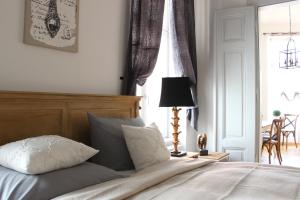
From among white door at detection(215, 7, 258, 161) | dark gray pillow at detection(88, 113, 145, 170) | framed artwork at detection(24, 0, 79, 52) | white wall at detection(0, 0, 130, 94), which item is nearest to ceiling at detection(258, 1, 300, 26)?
white door at detection(215, 7, 258, 161)

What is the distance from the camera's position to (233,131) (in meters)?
3.85

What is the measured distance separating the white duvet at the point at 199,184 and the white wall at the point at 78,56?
0.87 m

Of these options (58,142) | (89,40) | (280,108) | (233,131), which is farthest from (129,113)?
(280,108)

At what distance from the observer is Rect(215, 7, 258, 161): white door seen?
12.4 feet

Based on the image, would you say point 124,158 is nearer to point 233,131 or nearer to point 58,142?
point 58,142

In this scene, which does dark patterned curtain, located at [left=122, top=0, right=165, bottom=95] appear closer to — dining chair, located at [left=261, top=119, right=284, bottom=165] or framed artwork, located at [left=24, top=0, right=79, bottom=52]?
framed artwork, located at [left=24, top=0, right=79, bottom=52]

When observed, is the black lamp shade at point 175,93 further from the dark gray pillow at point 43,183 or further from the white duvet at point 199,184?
the dark gray pillow at point 43,183

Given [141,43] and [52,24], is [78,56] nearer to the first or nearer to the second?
[52,24]

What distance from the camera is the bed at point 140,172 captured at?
1.43 meters

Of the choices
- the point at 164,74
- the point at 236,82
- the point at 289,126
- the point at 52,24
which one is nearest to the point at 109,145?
the point at 52,24

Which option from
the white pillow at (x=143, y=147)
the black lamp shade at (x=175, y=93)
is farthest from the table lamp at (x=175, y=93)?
the white pillow at (x=143, y=147)

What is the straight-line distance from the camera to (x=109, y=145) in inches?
80.4

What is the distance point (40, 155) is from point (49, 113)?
1.92ft

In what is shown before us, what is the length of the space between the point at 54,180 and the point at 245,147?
9.36 ft
